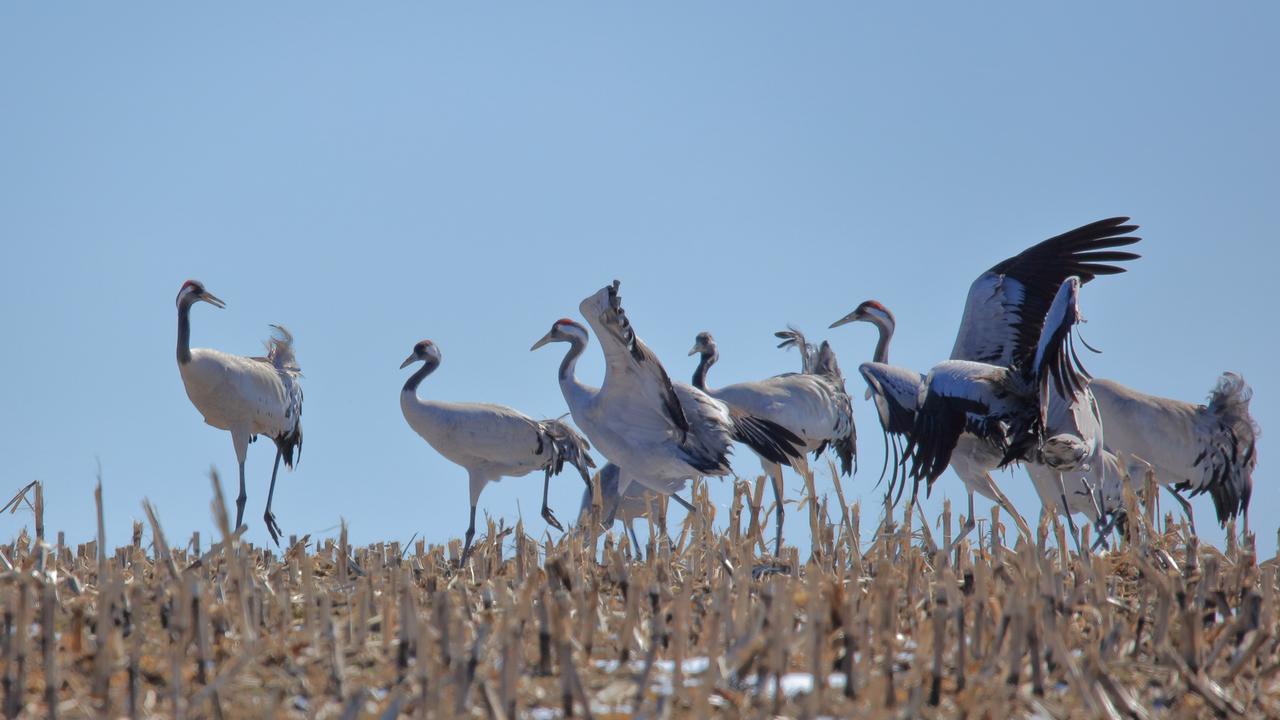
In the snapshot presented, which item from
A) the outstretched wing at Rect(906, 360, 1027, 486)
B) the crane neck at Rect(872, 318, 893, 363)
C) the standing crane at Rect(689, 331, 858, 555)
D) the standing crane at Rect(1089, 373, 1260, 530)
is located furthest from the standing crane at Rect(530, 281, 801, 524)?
the standing crane at Rect(1089, 373, 1260, 530)

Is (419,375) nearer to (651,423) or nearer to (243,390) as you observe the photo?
(243,390)

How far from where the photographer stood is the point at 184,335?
35.9 feet

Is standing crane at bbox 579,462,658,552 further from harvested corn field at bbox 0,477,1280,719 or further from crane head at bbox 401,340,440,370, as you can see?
harvested corn field at bbox 0,477,1280,719

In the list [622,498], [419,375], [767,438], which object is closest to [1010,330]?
[767,438]

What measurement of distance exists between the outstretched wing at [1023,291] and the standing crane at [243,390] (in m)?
5.80

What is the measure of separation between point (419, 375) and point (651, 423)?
12.9 ft

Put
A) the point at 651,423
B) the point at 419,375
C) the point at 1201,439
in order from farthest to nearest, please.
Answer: the point at 419,375 < the point at 1201,439 < the point at 651,423

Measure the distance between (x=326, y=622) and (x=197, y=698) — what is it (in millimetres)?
646

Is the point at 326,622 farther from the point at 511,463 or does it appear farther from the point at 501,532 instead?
the point at 511,463

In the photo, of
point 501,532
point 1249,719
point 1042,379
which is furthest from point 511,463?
point 1249,719

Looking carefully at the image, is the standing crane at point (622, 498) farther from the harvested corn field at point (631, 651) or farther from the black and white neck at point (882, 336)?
the harvested corn field at point (631, 651)

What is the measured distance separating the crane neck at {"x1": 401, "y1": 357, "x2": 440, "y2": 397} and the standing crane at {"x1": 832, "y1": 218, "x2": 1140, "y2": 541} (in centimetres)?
429

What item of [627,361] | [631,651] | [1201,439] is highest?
[627,361]

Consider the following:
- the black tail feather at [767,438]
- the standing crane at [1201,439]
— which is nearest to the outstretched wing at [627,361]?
the black tail feather at [767,438]
